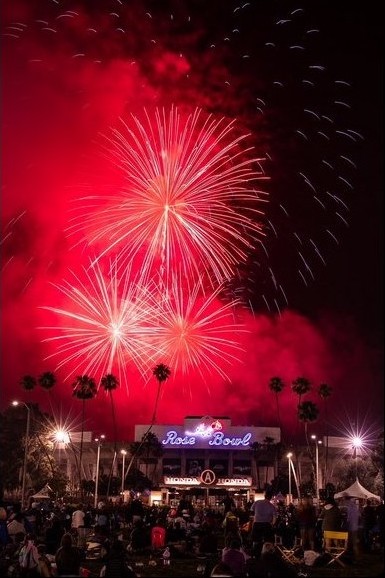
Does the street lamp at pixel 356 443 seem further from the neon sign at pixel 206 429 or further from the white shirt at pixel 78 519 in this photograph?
the white shirt at pixel 78 519

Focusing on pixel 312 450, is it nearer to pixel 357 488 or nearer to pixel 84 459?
pixel 84 459

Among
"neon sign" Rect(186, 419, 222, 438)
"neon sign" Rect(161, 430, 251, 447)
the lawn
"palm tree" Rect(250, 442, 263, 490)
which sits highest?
"neon sign" Rect(186, 419, 222, 438)

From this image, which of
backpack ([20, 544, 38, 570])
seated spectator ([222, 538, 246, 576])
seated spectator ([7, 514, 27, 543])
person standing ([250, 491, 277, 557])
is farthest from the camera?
seated spectator ([7, 514, 27, 543])

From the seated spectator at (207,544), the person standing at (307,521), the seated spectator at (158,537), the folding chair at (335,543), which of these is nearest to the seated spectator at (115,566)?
the folding chair at (335,543)

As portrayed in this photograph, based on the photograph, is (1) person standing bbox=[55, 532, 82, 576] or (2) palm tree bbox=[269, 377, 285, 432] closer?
(1) person standing bbox=[55, 532, 82, 576]

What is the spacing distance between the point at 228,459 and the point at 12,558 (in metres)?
77.0

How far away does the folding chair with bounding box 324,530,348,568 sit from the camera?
1742 centimetres

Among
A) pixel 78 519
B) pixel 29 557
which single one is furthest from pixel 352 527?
pixel 78 519

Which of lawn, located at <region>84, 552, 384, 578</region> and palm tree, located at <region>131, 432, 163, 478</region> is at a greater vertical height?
palm tree, located at <region>131, 432, 163, 478</region>

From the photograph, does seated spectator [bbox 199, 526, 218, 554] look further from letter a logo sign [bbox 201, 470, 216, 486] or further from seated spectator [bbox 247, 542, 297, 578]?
letter a logo sign [bbox 201, 470, 216, 486]

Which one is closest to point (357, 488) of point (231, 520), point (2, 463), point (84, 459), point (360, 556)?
point (231, 520)

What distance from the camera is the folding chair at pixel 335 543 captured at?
686 inches

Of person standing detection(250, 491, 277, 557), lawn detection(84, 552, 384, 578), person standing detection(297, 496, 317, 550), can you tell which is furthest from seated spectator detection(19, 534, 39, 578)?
person standing detection(297, 496, 317, 550)

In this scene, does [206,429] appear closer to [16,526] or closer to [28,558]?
[16,526]
